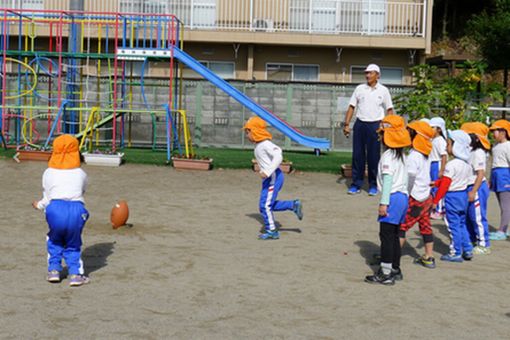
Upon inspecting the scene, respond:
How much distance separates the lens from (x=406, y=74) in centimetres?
2666

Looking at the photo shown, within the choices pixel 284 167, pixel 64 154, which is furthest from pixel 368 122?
pixel 64 154

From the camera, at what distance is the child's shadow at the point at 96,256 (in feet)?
27.2

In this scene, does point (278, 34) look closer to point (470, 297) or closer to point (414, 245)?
point (414, 245)

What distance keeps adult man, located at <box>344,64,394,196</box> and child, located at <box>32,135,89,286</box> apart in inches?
278

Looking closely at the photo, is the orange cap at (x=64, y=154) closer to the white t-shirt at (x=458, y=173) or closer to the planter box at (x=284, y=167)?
the white t-shirt at (x=458, y=173)

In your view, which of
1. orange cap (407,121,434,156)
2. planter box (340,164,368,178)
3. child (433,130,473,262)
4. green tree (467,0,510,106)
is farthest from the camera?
green tree (467,0,510,106)

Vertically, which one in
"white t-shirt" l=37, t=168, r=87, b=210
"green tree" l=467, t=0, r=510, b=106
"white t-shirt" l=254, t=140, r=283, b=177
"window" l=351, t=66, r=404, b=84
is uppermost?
"green tree" l=467, t=0, r=510, b=106

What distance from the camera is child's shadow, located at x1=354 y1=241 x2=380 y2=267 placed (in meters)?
8.99

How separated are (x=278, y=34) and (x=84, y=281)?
62.2 ft

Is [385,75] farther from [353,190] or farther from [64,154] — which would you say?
[64,154]

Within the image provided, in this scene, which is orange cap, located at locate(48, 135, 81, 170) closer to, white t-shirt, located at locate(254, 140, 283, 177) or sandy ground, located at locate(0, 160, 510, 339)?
sandy ground, located at locate(0, 160, 510, 339)

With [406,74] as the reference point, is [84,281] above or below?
below

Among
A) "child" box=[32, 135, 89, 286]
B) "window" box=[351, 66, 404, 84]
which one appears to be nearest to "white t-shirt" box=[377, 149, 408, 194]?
"child" box=[32, 135, 89, 286]

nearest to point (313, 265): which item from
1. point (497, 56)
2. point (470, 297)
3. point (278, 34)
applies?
point (470, 297)
